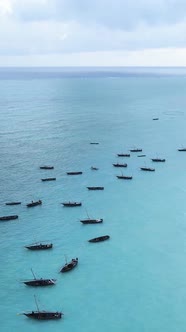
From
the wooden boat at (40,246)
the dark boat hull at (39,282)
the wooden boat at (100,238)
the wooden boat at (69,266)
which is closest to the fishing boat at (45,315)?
the dark boat hull at (39,282)

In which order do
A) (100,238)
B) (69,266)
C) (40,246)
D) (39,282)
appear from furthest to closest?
(100,238) < (40,246) < (69,266) < (39,282)

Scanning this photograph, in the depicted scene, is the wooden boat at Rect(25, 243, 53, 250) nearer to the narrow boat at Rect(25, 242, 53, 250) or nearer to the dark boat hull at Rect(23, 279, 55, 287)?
the narrow boat at Rect(25, 242, 53, 250)

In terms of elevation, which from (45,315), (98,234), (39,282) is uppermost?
(98,234)

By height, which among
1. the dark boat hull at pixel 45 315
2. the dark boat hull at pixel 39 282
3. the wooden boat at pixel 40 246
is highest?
the wooden boat at pixel 40 246

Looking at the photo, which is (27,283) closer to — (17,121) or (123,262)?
(123,262)

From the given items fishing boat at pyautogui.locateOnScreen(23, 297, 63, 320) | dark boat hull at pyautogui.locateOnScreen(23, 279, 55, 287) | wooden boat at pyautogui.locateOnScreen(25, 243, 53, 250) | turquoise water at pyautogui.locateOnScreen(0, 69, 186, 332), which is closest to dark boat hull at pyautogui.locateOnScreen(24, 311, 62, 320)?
fishing boat at pyautogui.locateOnScreen(23, 297, 63, 320)

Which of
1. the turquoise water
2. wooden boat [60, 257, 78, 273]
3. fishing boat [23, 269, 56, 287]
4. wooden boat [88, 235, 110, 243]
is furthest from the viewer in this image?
wooden boat [88, 235, 110, 243]

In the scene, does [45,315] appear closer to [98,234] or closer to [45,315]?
[45,315]

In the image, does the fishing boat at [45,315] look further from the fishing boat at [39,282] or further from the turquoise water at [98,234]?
the fishing boat at [39,282]

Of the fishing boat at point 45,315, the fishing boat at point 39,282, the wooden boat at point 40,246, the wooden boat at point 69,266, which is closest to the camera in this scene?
the fishing boat at point 45,315

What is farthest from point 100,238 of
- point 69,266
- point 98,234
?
point 69,266

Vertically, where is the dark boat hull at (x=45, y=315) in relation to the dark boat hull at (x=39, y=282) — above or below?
below

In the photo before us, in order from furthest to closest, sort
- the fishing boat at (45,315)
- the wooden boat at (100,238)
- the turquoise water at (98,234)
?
the wooden boat at (100,238) → the turquoise water at (98,234) → the fishing boat at (45,315)
